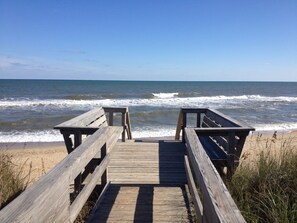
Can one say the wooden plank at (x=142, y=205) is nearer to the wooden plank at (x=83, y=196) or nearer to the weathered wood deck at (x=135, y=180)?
the weathered wood deck at (x=135, y=180)

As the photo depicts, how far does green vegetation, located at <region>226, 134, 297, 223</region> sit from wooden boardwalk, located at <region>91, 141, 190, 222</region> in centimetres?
71

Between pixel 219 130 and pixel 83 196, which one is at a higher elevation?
pixel 219 130

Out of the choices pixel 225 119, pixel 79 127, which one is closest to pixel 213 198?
pixel 79 127

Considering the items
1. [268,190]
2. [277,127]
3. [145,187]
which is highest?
[268,190]

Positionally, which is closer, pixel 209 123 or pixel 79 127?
pixel 79 127

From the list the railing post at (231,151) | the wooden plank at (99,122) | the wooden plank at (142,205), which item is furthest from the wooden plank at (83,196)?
the wooden plank at (99,122)

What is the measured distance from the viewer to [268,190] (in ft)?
Answer: 10.7

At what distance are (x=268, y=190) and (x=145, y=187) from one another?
6.56ft

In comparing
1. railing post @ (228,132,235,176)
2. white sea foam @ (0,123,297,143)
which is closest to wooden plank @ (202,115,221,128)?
railing post @ (228,132,235,176)

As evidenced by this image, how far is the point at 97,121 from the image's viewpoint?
6930 millimetres

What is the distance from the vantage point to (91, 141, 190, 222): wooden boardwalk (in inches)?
146

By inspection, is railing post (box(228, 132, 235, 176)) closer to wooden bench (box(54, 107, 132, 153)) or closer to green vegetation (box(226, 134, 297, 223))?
green vegetation (box(226, 134, 297, 223))

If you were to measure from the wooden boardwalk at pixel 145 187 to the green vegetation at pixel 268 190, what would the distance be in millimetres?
707

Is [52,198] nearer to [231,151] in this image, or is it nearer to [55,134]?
[231,151]
